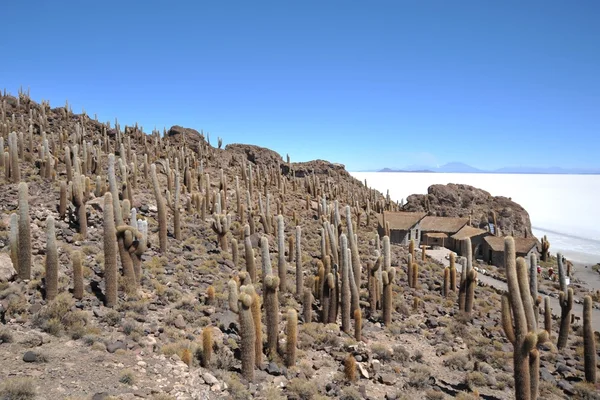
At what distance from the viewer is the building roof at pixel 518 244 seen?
30844 mm

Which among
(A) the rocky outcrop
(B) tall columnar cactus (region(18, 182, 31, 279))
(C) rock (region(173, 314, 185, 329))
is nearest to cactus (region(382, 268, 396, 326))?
(C) rock (region(173, 314, 185, 329))

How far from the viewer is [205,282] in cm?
1486

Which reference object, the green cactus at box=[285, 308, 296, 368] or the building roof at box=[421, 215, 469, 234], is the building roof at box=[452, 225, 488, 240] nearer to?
the building roof at box=[421, 215, 469, 234]

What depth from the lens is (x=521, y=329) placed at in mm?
9125

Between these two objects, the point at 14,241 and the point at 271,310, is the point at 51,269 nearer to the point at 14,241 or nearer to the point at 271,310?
the point at 14,241

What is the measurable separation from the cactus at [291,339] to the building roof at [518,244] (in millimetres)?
26491

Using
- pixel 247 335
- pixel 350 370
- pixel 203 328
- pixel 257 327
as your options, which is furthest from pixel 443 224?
pixel 247 335

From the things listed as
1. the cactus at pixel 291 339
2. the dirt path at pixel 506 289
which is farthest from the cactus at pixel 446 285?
the cactus at pixel 291 339

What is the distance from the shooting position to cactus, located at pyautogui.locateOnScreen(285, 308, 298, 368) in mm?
10195

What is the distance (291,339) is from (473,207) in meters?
44.4

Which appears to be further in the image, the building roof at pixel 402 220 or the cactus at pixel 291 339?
the building roof at pixel 402 220

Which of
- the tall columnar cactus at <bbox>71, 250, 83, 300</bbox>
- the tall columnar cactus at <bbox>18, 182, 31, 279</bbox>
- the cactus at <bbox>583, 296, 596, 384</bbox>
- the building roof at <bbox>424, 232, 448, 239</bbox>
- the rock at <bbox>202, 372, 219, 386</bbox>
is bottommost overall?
the cactus at <bbox>583, 296, 596, 384</bbox>

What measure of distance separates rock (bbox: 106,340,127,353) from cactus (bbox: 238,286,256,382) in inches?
106

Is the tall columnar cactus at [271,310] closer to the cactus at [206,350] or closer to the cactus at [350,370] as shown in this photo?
the cactus at [206,350]
